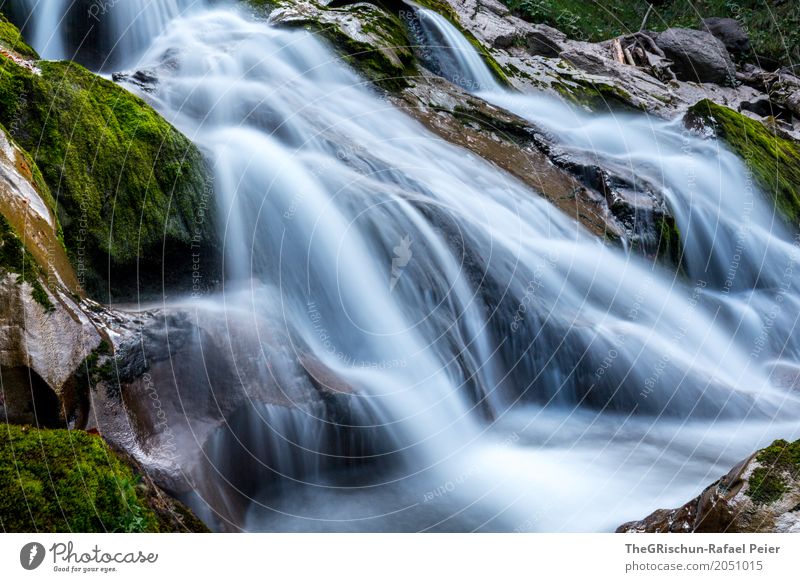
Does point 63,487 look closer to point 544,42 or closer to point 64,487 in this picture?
point 64,487

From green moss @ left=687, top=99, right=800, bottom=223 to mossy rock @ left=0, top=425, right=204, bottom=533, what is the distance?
9.04m

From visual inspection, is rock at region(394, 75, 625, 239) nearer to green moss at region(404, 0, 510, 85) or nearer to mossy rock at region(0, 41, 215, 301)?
green moss at region(404, 0, 510, 85)

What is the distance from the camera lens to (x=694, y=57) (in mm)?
13773

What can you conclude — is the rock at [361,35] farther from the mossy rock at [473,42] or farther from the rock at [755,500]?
the rock at [755,500]

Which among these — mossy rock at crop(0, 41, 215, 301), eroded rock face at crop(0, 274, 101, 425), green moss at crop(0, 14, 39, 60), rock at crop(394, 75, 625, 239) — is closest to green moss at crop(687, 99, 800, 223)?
rock at crop(394, 75, 625, 239)

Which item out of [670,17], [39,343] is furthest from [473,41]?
[670,17]

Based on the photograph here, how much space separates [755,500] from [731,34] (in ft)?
51.3

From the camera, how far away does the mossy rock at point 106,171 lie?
389cm

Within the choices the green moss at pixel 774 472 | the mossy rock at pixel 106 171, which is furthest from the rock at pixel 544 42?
the green moss at pixel 774 472

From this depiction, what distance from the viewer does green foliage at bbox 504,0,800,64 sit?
1462cm

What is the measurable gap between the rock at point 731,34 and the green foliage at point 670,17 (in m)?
0.45
